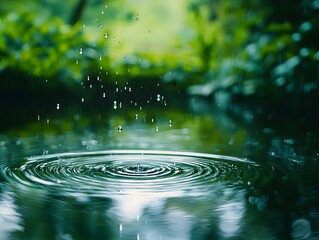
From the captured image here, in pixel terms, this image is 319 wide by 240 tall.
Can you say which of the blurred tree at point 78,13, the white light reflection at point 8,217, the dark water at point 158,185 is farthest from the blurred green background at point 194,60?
the white light reflection at point 8,217

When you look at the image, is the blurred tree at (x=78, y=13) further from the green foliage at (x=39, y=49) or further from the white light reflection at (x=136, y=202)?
the white light reflection at (x=136, y=202)

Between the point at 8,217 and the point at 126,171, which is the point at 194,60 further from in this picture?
the point at 8,217

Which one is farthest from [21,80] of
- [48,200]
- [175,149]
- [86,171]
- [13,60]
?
[48,200]

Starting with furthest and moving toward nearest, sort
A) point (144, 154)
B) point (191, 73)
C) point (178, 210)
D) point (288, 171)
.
Answer: point (191, 73) → point (144, 154) → point (288, 171) → point (178, 210)

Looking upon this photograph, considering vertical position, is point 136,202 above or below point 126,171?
below

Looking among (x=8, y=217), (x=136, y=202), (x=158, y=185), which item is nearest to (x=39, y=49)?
(x=158, y=185)

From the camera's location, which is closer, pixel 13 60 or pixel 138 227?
pixel 138 227

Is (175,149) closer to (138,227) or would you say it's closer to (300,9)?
(138,227)
